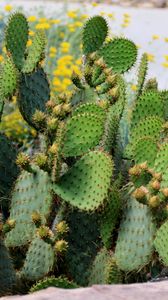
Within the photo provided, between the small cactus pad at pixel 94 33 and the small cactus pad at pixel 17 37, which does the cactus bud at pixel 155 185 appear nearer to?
the small cactus pad at pixel 17 37

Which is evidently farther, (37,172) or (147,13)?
(147,13)

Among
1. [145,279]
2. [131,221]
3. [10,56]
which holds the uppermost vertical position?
[10,56]

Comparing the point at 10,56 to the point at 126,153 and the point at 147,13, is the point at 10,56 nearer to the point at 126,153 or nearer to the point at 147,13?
the point at 126,153

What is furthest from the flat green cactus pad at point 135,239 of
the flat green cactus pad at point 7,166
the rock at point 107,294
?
the rock at point 107,294

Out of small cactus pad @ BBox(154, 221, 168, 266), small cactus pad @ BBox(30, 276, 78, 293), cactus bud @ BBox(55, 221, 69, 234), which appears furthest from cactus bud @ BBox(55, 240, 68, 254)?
small cactus pad @ BBox(154, 221, 168, 266)

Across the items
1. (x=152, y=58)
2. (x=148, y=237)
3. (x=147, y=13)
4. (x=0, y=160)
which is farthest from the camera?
(x=147, y=13)

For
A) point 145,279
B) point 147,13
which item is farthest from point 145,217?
point 147,13
